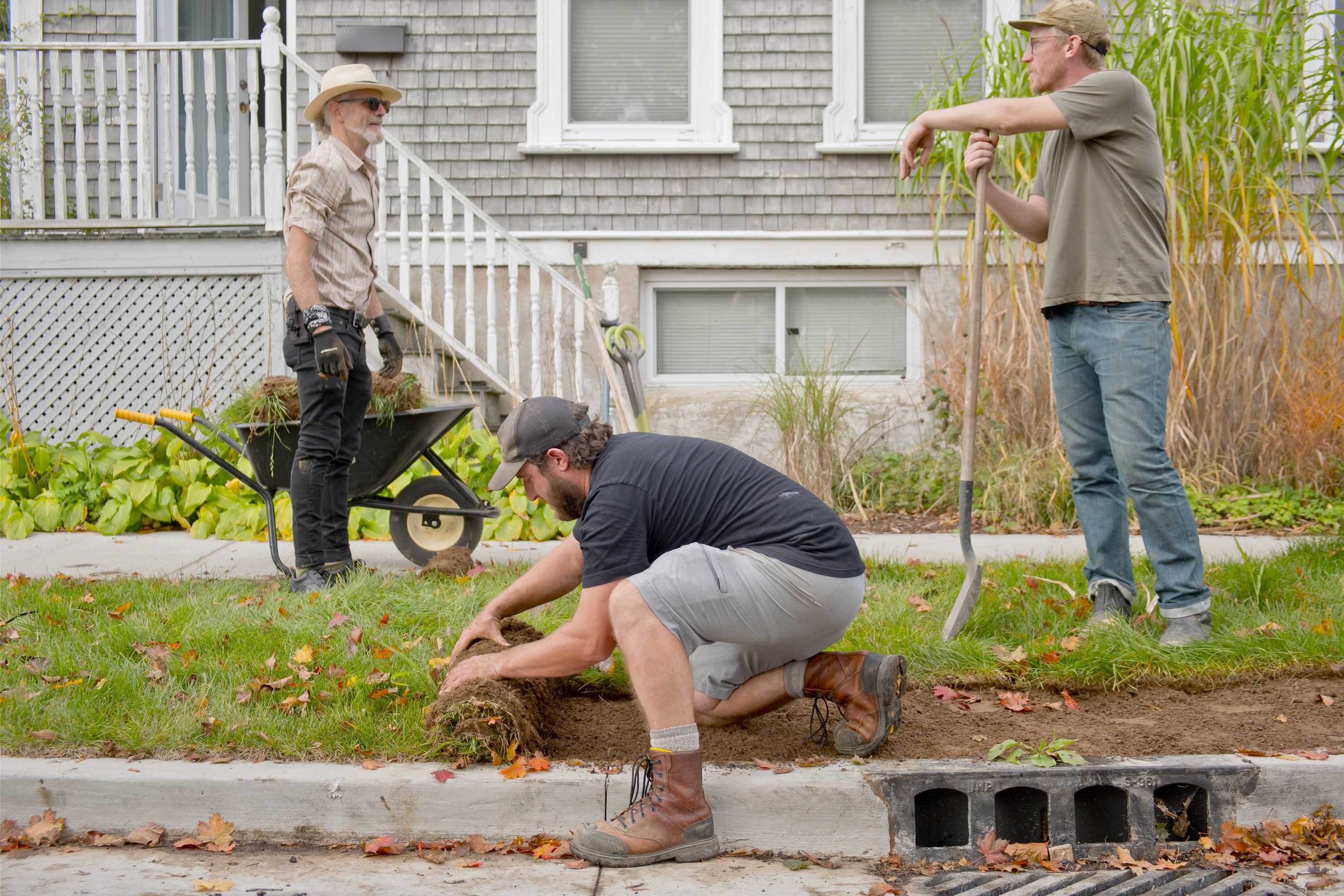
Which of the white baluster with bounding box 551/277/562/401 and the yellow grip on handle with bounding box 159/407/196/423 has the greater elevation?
the white baluster with bounding box 551/277/562/401

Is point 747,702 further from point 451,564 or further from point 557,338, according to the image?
point 557,338

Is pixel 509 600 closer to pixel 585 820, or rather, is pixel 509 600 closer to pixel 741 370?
pixel 585 820

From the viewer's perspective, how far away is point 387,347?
5.18 meters

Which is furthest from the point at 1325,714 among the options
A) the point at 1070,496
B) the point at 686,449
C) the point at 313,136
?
the point at 313,136

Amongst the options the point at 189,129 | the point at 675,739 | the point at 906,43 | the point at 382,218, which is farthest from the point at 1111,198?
the point at 189,129

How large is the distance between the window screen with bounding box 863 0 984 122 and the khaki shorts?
21.9 ft

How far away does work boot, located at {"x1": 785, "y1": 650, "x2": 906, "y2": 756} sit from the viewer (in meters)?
3.08

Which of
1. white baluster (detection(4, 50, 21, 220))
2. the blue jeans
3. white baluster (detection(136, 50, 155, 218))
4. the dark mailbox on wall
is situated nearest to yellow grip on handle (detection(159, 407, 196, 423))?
white baluster (detection(136, 50, 155, 218))

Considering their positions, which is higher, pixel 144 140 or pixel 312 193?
pixel 144 140

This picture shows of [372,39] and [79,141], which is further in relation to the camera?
[372,39]

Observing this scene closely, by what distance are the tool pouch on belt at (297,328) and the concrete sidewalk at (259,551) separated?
4.35 feet

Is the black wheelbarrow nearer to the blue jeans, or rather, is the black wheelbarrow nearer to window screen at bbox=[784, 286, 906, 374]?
the blue jeans

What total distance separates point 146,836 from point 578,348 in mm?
5397

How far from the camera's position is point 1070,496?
22.6ft
